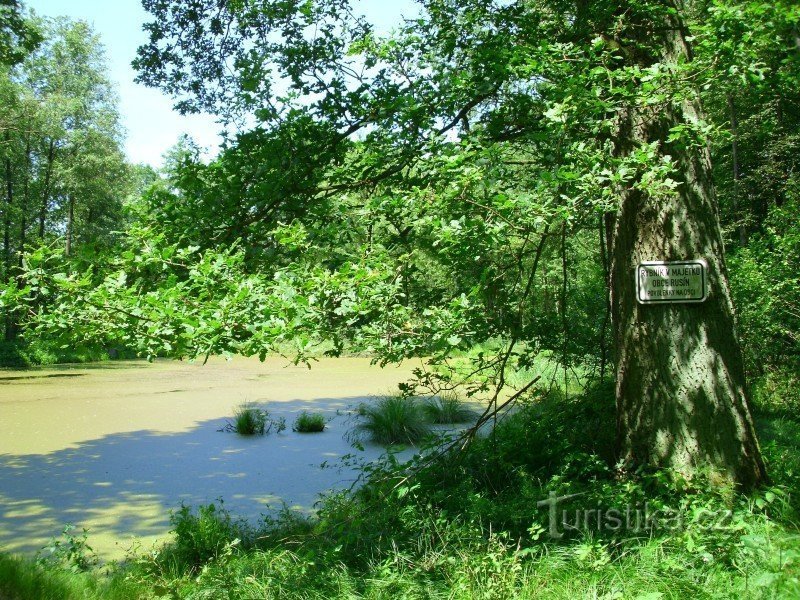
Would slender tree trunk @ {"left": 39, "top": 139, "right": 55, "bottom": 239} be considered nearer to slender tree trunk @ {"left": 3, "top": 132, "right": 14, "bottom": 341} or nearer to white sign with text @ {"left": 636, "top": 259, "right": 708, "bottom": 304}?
slender tree trunk @ {"left": 3, "top": 132, "right": 14, "bottom": 341}

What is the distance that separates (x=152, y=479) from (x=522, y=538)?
4381 mm

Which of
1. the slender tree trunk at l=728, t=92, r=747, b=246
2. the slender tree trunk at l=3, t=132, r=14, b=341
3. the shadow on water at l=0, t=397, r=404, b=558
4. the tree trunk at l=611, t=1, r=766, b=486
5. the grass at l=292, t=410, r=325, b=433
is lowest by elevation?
the shadow on water at l=0, t=397, r=404, b=558

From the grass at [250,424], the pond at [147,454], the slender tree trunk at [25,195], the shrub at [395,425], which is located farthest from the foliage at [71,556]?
the slender tree trunk at [25,195]

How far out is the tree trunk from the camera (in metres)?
3.16

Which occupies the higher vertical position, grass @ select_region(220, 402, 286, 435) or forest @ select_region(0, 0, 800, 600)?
forest @ select_region(0, 0, 800, 600)

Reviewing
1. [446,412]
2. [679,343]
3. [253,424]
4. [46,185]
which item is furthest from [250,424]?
[46,185]

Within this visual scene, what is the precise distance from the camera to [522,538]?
309 cm

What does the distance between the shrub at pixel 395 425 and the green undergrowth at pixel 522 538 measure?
9.75 feet

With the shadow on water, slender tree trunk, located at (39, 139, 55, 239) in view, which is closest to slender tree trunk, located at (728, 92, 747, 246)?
the shadow on water

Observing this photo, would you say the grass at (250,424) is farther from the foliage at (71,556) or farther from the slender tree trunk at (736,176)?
the slender tree trunk at (736,176)

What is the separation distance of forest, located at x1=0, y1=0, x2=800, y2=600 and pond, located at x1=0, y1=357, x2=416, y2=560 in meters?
0.81

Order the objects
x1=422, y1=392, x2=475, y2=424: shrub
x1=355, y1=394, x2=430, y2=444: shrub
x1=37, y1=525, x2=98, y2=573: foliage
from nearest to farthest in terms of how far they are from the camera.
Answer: x1=37, y1=525, x2=98, y2=573: foliage < x1=355, y1=394, x2=430, y2=444: shrub < x1=422, y1=392, x2=475, y2=424: shrub

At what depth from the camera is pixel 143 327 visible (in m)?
2.57

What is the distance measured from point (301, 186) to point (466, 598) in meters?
2.12
